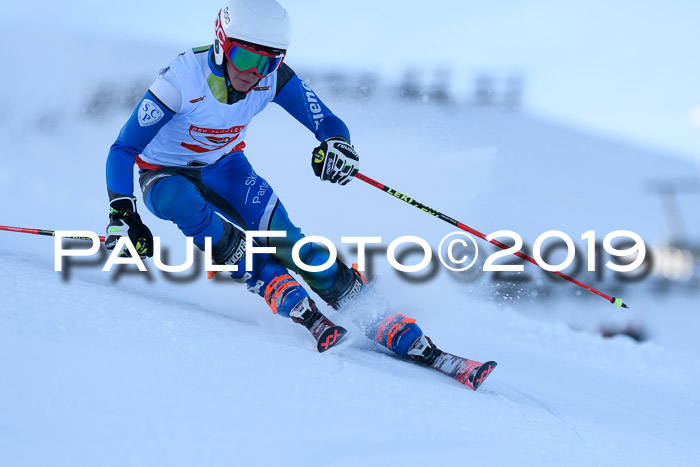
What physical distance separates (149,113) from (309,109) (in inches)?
36.8

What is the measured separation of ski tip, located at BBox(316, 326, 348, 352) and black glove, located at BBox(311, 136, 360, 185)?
0.85m

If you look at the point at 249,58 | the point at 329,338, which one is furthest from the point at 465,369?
the point at 249,58

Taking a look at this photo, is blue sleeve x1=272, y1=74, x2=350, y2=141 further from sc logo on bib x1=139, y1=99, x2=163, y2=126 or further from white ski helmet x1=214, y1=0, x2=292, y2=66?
sc logo on bib x1=139, y1=99, x2=163, y2=126

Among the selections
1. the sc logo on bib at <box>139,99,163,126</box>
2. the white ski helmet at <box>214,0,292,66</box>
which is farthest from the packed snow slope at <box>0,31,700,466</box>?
the white ski helmet at <box>214,0,292,66</box>

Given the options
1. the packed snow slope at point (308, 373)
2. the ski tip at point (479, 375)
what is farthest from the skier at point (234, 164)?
the ski tip at point (479, 375)

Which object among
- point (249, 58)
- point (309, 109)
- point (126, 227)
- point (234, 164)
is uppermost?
point (249, 58)

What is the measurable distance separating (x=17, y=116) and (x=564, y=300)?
464 inches

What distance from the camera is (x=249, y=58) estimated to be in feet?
9.09

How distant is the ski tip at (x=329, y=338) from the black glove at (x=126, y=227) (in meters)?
0.90

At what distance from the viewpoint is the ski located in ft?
8.91

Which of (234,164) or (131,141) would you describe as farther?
(234,164)

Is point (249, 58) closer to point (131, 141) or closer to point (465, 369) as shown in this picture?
point (131, 141)

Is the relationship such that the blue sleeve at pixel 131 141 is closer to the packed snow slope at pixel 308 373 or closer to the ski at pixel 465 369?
the packed snow slope at pixel 308 373

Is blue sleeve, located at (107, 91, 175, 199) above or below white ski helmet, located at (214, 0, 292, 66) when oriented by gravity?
below
